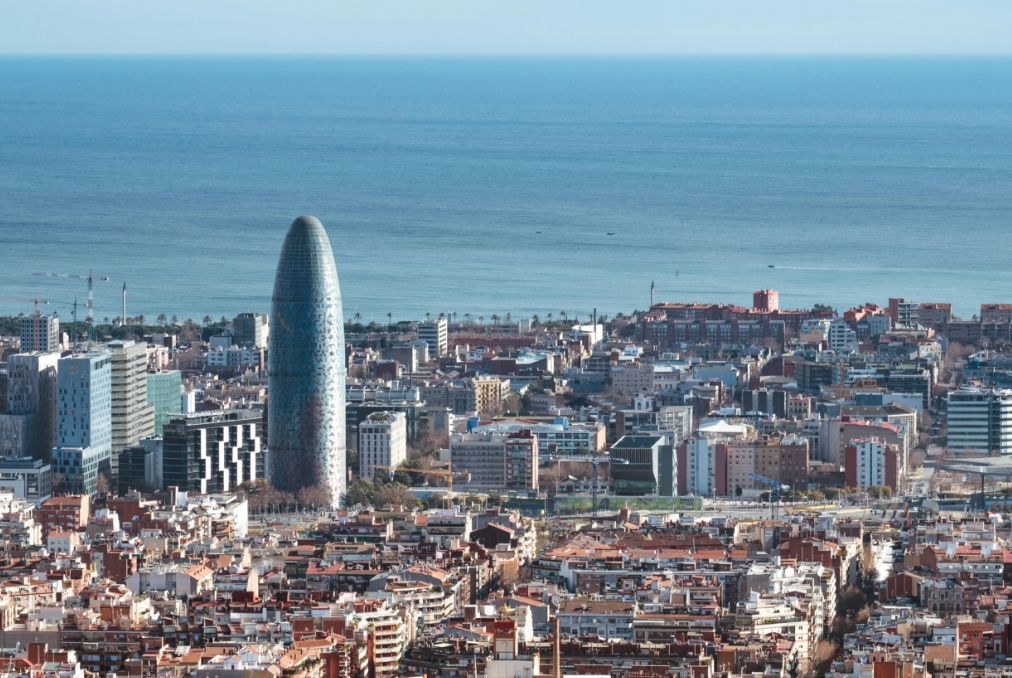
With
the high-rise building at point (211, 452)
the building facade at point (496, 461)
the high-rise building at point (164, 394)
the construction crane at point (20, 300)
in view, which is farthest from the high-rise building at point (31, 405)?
the construction crane at point (20, 300)

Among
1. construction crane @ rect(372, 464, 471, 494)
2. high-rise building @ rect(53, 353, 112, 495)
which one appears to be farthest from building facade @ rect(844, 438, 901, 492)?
high-rise building @ rect(53, 353, 112, 495)

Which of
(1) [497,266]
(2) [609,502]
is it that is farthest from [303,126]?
(2) [609,502]

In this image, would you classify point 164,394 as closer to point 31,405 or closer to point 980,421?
point 31,405

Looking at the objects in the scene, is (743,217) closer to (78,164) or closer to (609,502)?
(78,164)

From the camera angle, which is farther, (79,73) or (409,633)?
(79,73)

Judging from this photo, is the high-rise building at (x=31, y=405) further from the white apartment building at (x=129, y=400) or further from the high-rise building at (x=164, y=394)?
the high-rise building at (x=164, y=394)

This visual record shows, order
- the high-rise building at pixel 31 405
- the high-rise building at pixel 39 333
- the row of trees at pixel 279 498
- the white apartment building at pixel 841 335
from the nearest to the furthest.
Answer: the row of trees at pixel 279 498
the high-rise building at pixel 31 405
the high-rise building at pixel 39 333
the white apartment building at pixel 841 335
